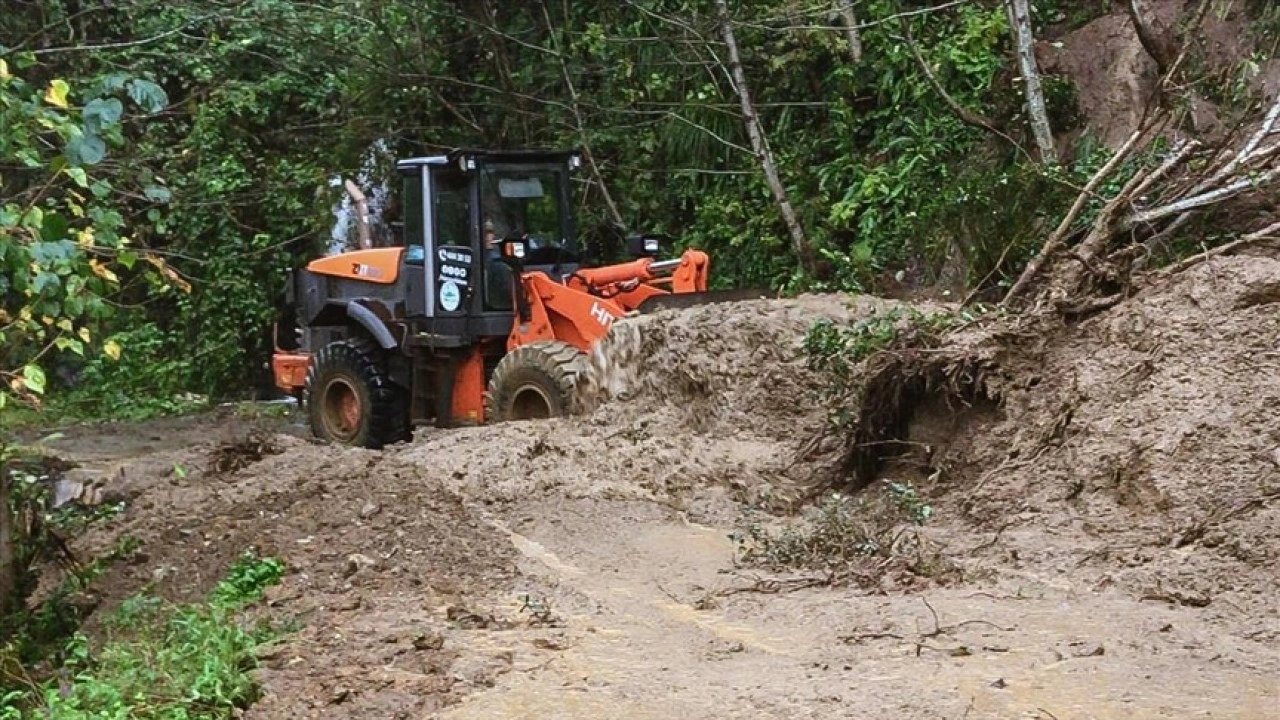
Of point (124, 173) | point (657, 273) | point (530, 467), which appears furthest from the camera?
point (657, 273)

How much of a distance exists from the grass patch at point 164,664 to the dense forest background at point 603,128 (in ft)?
4.45

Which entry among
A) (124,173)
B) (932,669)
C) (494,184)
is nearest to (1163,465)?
(932,669)

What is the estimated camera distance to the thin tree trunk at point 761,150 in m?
15.1

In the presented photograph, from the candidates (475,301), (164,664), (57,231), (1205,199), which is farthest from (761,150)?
(164,664)

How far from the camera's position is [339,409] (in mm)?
13648

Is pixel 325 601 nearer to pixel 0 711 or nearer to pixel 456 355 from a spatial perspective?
pixel 0 711

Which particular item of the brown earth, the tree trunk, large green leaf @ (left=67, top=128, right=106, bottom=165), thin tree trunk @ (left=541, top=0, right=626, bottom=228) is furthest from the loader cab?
large green leaf @ (left=67, top=128, right=106, bottom=165)

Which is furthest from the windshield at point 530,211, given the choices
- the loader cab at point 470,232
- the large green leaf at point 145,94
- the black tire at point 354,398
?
the large green leaf at point 145,94

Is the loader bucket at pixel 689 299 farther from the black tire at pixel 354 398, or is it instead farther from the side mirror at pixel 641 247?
the black tire at pixel 354 398

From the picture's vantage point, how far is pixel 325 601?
646 cm

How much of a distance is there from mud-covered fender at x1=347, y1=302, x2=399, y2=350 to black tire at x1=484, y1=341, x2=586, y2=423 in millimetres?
1587

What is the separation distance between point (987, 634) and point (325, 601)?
3.02 metres

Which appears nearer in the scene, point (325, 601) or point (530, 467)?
point (325, 601)

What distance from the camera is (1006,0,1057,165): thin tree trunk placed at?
12336mm
